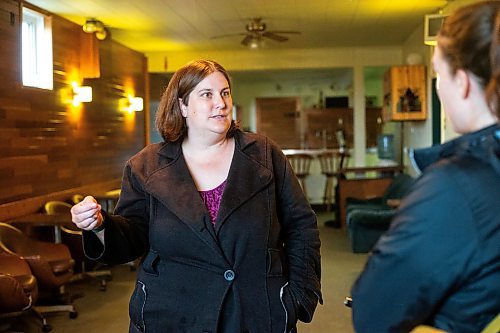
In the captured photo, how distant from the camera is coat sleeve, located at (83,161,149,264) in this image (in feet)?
5.80

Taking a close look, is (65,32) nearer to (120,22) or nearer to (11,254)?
(120,22)

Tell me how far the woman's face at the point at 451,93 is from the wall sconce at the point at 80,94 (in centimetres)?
554

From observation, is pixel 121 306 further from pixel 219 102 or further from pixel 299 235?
pixel 219 102

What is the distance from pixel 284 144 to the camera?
11.8m

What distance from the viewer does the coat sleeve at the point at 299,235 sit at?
6.07 ft

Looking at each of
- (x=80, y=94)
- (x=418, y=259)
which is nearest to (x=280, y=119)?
(x=80, y=94)

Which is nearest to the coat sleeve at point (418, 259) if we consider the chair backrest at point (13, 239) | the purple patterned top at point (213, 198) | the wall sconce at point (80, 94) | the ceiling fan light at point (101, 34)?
the purple patterned top at point (213, 198)

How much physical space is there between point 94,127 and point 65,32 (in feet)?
3.86

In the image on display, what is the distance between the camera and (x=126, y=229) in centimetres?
179

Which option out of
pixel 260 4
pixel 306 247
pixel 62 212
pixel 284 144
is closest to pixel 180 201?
pixel 306 247

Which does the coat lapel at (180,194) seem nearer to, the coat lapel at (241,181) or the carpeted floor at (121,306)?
the coat lapel at (241,181)

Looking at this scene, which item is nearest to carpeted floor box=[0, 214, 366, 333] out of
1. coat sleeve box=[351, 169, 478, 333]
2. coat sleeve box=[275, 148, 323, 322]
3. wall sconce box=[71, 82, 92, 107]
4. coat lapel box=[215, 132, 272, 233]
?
wall sconce box=[71, 82, 92, 107]

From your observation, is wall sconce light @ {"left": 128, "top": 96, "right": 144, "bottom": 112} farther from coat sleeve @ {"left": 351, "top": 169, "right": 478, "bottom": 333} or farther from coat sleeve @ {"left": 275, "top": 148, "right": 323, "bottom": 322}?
coat sleeve @ {"left": 351, "top": 169, "right": 478, "bottom": 333}

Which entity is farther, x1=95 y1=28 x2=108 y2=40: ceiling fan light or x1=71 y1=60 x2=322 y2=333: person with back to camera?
x1=95 y1=28 x2=108 y2=40: ceiling fan light
